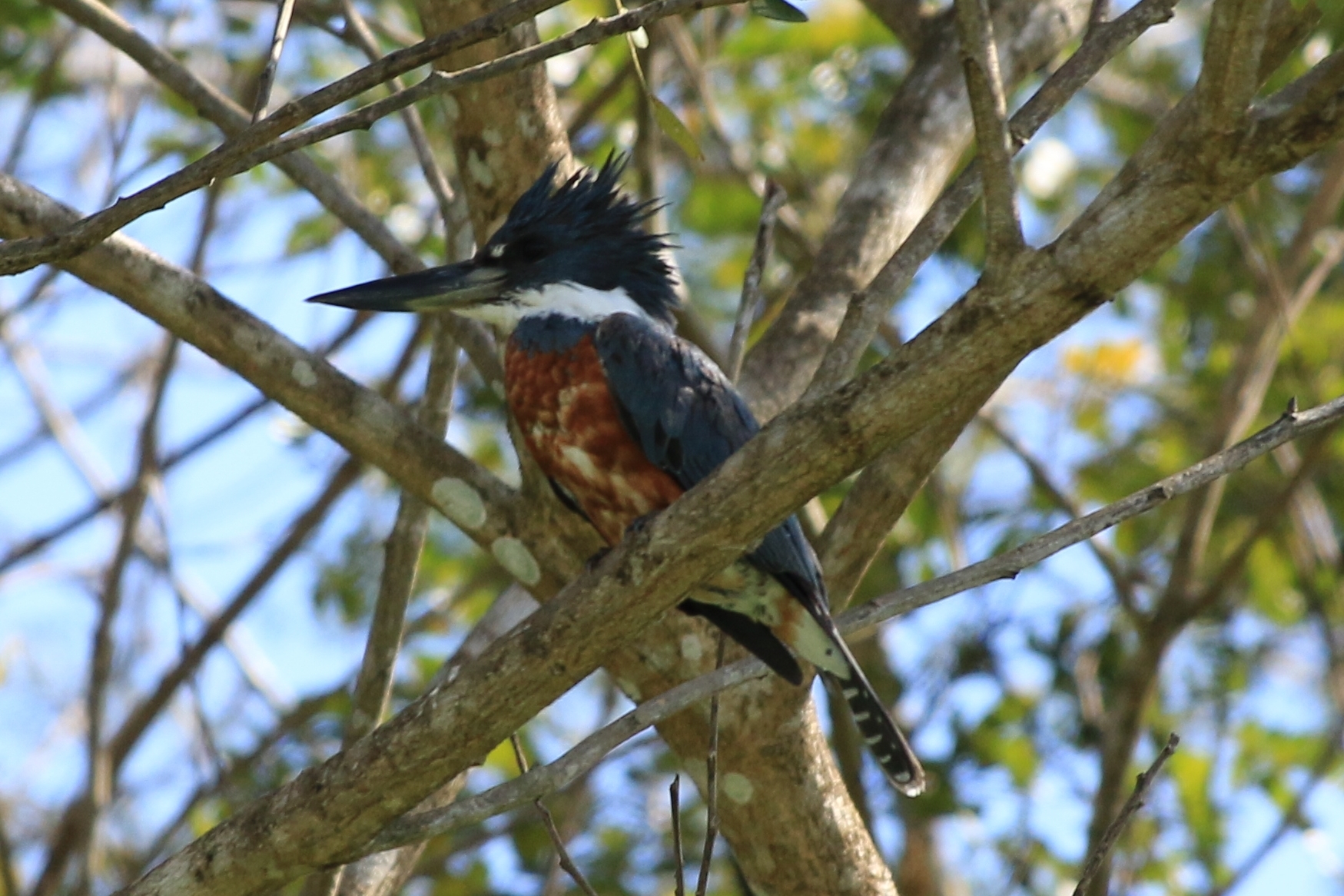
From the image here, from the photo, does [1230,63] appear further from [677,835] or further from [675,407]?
[675,407]

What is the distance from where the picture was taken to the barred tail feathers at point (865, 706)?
12.2 feet

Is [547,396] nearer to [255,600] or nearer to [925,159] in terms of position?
[925,159]

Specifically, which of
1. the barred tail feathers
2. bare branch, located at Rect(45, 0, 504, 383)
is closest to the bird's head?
bare branch, located at Rect(45, 0, 504, 383)

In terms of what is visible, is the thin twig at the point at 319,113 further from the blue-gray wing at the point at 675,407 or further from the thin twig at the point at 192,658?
the thin twig at the point at 192,658

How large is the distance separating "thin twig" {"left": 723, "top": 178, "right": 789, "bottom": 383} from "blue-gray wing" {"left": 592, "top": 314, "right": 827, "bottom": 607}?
121 millimetres

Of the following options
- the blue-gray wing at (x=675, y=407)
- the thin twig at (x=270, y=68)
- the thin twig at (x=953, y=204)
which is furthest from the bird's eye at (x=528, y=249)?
the thin twig at (x=270, y=68)

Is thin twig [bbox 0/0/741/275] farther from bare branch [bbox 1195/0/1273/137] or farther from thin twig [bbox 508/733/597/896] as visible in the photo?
thin twig [bbox 508/733/597/896]

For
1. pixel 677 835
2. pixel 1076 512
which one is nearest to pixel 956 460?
pixel 1076 512

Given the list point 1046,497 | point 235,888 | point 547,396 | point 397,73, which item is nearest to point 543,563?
point 547,396

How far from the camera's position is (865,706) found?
3.91 m

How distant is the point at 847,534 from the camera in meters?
3.83

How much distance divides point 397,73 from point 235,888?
1.60 metres

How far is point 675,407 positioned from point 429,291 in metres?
0.77

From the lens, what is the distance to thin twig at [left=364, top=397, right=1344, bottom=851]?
2.60 meters
